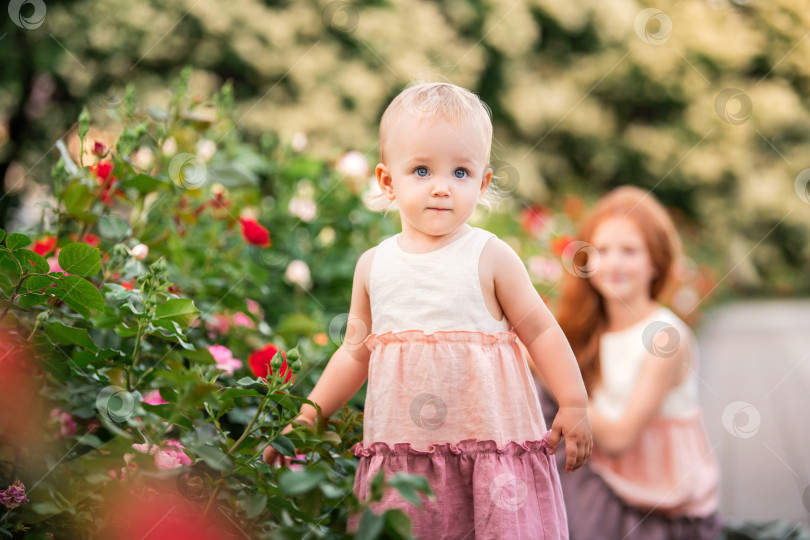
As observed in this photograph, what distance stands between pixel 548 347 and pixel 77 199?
968 mm

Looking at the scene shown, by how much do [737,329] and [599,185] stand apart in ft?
9.85

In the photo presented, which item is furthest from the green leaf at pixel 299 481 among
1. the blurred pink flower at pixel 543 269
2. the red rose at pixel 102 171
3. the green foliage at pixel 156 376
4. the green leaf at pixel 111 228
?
the blurred pink flower at pixel 543 269

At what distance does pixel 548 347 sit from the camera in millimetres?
1130

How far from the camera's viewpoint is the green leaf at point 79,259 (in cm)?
115

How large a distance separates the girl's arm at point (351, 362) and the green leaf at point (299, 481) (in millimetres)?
357

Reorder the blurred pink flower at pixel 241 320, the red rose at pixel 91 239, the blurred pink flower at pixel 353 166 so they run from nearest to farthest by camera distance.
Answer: the red rose at pixel 91 239
the blurred pink flower at pixel 241 320
the blurred pink flower at pixel 353 166

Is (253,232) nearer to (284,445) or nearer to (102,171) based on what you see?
(102,171)

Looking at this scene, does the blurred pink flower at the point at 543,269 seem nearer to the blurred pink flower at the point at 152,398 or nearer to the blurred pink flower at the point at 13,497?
the blurred pink flower at the point at 152,398

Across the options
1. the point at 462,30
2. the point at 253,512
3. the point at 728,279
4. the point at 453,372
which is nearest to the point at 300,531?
the point at 253,512

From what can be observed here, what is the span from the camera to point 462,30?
8.17m

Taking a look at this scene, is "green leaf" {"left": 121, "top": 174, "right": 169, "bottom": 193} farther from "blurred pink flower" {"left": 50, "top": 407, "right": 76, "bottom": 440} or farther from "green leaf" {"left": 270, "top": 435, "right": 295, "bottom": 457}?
"green leaf" {"left": 270, "top": 435, "right": 295, "bottom": 457}

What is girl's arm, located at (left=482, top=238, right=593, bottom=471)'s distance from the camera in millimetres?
1104

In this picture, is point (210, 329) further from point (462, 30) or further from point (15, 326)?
point (462, 30)

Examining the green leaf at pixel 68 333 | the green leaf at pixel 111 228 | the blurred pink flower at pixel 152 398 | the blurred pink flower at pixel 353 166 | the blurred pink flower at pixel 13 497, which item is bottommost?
the blurred pink flower at pixel 13 497
